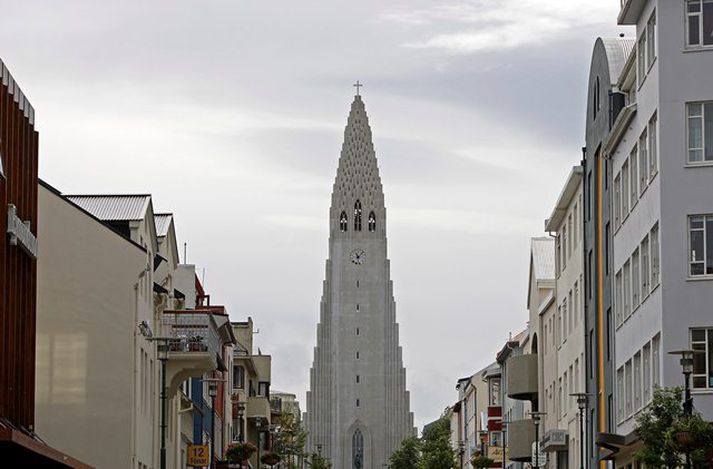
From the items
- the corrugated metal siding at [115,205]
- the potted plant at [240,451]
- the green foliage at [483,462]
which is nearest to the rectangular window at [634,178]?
the corrugated metal siding at [115,205]

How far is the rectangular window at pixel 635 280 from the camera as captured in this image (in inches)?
2279

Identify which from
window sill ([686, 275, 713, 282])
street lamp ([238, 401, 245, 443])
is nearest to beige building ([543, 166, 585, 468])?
street lamp ([238, 401, 245, 443])

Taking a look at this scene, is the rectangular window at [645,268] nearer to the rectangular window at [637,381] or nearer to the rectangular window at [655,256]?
the rectangular window at [655,256]

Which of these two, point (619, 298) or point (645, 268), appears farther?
point (619, 298)

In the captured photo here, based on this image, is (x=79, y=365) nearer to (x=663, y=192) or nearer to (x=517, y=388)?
(x=663, y=192)

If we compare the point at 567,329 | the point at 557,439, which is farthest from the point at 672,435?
the point at 557,439

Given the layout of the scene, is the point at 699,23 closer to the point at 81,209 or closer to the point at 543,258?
the point at 81,209

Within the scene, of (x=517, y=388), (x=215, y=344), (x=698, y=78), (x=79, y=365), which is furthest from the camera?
(x=517, y=388)

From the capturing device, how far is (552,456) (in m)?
94.5

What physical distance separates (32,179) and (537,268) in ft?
193

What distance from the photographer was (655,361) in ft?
174

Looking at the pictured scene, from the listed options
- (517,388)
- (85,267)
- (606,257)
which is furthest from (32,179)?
(517,388)

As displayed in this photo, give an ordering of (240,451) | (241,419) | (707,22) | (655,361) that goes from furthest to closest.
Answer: (241,419), (240,451), (655,361), (707,22)

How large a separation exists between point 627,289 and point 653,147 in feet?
26.9
